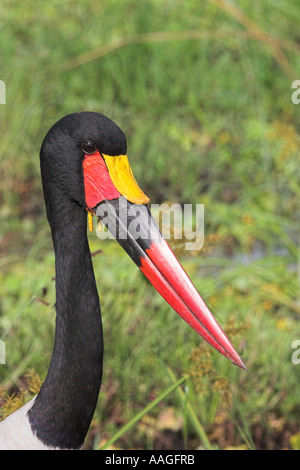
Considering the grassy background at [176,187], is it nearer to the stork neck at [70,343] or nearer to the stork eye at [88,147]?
the stork neck at [70,343]

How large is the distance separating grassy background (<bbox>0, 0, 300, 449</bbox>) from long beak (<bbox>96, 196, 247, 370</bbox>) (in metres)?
0.44

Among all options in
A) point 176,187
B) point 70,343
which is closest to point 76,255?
point 70,343

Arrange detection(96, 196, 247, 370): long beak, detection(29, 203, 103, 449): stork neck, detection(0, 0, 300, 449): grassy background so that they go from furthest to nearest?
1. detection(0, 0, 300, 449): grassy background
2. detection(29, 203, 103, 449): stork neck
3. detection(96, 196, 247, 370): long beak

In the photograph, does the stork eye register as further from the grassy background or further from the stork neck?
the grassy background

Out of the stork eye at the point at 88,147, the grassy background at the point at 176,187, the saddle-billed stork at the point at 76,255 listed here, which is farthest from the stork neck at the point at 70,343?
the grassy background at the point at 176,187

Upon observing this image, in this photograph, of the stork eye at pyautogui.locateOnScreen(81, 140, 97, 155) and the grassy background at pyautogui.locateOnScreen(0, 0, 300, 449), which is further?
the grassy background at pyautogui.locateOnScreen(0, 0, 300, 449)

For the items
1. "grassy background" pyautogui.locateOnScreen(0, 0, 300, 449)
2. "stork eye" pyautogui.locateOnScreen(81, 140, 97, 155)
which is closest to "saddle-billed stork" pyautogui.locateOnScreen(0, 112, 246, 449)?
"stork eye" pyautogui.locateOnScreen(81, 140, 97, 155)

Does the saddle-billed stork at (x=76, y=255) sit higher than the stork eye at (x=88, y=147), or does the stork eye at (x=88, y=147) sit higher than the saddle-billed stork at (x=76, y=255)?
the stork eye at (x=88, y=147)

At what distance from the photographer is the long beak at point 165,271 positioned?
2008 mm

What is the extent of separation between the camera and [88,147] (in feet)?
6.86

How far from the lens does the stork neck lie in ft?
7.16

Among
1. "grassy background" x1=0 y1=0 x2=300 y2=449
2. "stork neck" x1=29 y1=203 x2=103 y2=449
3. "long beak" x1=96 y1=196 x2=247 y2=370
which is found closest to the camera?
"long beak" x1=96 y1=196 x2=247 y2=370
